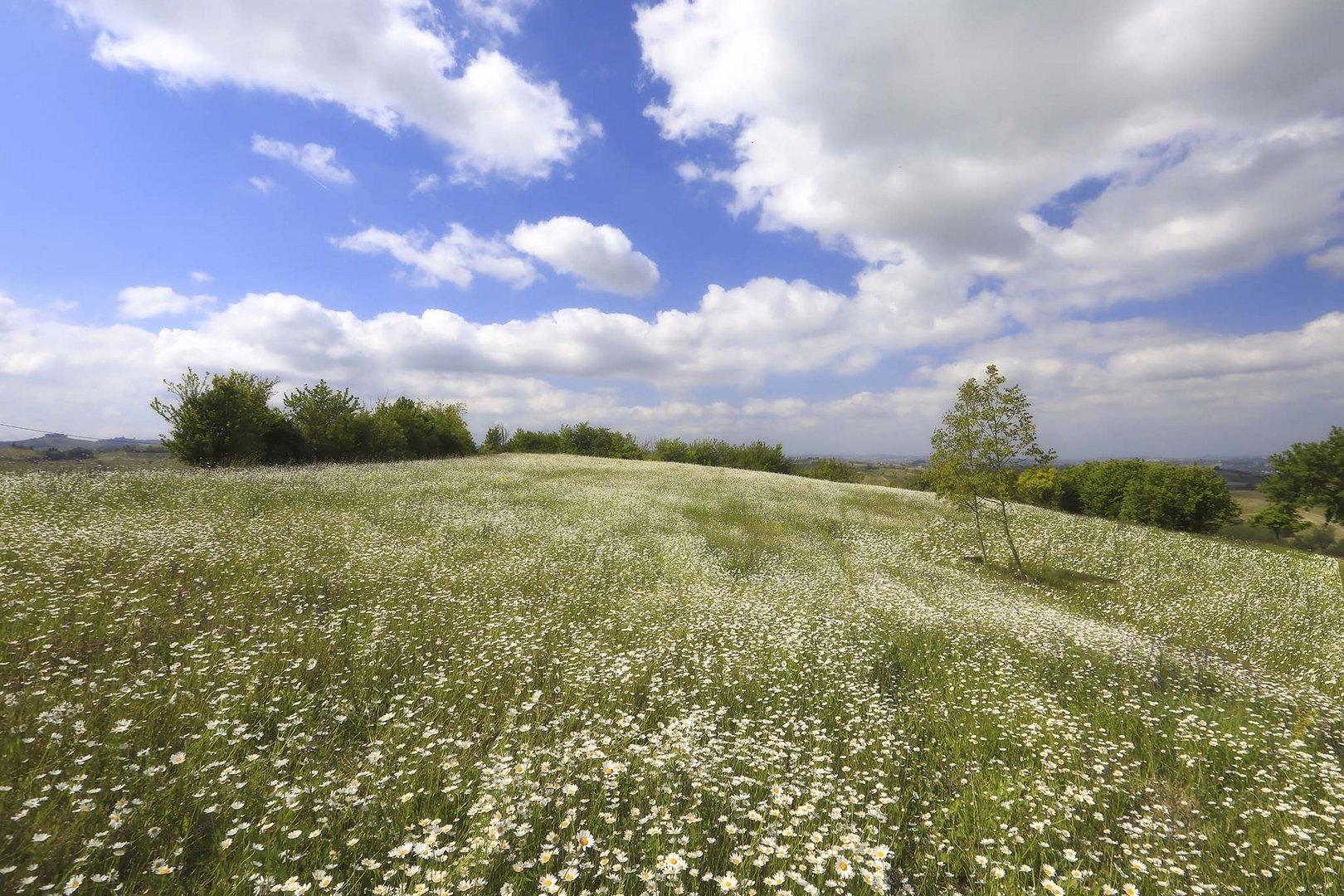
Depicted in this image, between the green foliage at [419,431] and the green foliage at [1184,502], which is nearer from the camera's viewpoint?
the green foliage at [1184,502]

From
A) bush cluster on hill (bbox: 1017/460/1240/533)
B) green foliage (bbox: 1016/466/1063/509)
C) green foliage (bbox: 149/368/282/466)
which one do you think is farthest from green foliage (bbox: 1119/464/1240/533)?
green foliage (bbox: 149/368/282/466)

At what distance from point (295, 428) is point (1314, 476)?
77607 millimetres

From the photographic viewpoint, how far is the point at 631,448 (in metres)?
91.6

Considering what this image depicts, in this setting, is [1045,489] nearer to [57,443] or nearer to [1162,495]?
[1162,495]

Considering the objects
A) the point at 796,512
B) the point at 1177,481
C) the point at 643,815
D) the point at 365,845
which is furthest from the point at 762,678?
the point at 1177,481

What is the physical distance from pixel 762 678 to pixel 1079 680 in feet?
18.3

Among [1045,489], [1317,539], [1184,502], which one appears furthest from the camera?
[1045,489]

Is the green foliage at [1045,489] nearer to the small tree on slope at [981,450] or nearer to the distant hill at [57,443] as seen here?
the small tree on slope at [981,450]

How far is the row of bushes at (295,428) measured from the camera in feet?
99.1

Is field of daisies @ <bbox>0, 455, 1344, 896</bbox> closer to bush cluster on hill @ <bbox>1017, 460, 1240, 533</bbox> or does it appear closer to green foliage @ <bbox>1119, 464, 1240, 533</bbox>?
bush cluster on hill @ <bbox>1017, 460, 1240, 533</bbox>

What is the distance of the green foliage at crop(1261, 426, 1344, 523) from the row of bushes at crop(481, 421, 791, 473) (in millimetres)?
56460

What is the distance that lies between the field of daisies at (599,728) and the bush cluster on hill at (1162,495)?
2753cm

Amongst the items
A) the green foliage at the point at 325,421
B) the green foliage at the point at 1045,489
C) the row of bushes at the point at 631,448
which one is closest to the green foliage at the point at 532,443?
the row of bushes at the point at 631,448

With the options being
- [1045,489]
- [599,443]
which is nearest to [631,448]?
[599,443]
